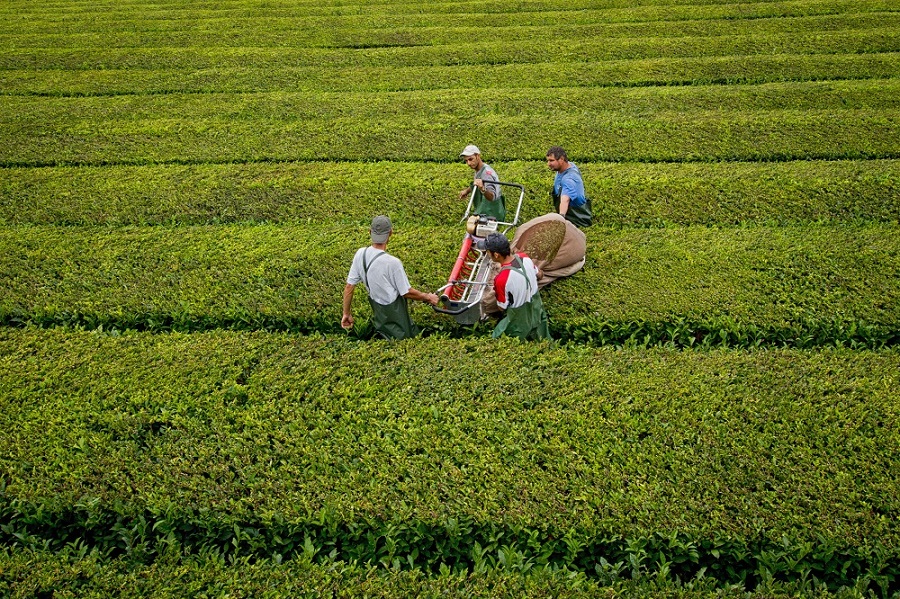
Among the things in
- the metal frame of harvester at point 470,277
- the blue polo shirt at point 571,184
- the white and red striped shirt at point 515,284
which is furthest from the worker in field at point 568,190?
the white and red striped shirt at point 515,284

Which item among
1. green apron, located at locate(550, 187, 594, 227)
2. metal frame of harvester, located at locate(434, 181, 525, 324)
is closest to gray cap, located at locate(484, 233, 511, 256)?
metal frame of harvester, located at locate(434, 181, 525, 324)

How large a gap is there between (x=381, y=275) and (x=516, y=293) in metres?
1.45

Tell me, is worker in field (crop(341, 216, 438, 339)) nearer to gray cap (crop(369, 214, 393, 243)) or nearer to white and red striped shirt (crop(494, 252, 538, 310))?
gray cap (crop(369, 214, 393, 243))

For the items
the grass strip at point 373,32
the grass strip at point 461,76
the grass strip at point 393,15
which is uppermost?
the grass strip at point 393,15

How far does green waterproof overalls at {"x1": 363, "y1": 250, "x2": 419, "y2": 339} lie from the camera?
805 centimetres

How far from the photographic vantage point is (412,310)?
9078 millimetres

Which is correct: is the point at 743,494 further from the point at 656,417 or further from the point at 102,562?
the point at 102,562

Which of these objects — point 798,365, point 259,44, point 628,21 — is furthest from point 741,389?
point 259,44

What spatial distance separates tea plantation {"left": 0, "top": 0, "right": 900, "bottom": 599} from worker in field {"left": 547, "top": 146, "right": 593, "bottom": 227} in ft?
2.33

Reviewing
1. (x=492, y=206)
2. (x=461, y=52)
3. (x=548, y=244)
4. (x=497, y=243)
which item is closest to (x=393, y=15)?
(x=461, y=52)

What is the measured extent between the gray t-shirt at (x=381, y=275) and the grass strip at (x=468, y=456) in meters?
→ 0.75

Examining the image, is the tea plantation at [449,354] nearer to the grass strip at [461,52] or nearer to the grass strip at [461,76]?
the grass strip at [461,76]

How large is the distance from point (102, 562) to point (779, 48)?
Result: 63.5 feet

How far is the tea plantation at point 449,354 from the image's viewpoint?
582 cm
